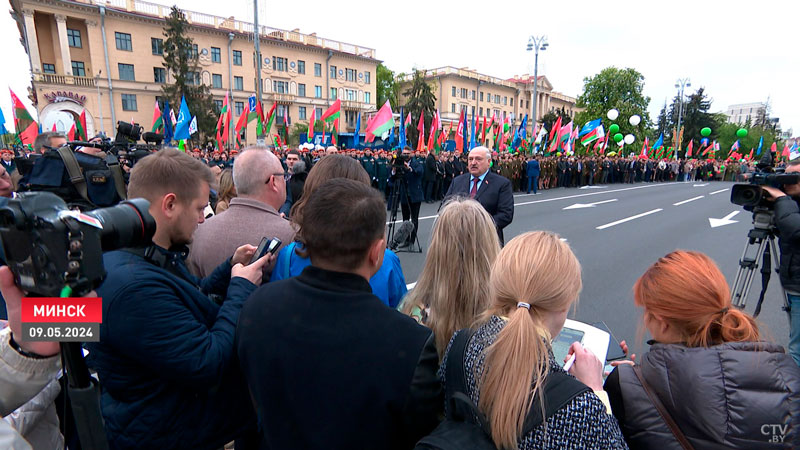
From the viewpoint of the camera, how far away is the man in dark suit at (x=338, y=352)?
121 centimetres

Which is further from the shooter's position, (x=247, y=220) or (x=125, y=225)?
(x=247, y=220)

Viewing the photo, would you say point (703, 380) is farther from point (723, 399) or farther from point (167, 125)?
point (167, 125)

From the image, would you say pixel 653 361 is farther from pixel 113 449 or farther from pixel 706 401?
pixel 113 449

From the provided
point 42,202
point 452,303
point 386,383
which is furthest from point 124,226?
point 452,303

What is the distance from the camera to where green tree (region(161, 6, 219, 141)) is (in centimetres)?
4238

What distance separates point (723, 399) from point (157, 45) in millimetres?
55672

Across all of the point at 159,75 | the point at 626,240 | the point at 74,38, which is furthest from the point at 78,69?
the point at 626,240

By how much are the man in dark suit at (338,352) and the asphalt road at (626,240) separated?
119 centimetres

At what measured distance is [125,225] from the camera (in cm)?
114

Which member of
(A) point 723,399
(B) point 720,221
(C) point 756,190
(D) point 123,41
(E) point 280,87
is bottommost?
(B) point 720,221

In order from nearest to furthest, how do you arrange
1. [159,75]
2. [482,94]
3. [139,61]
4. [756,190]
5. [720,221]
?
[756,190], [720,221], [139,61], [159,75], [482,94]

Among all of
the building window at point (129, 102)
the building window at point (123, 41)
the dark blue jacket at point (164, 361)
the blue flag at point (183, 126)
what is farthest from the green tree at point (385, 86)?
the dark blue jacket at point (164, 361)

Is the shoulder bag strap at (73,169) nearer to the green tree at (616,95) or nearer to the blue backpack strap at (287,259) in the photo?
the blue backpack strap at (287,259)

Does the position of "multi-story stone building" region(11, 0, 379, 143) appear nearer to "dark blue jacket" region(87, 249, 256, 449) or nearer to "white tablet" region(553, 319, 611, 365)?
"dark blue jacket" region(87, 249, 256, 449)
